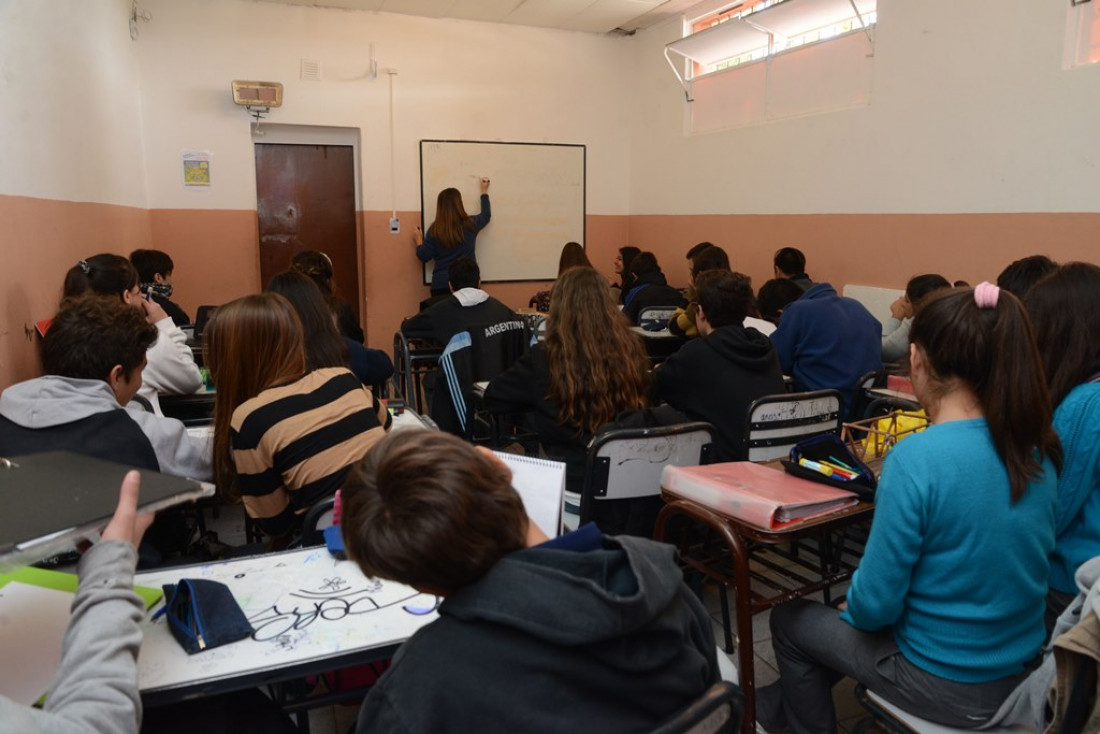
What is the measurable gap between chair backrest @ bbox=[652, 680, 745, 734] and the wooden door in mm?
5876

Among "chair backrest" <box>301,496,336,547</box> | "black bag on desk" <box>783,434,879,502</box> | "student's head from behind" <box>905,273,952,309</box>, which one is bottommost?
"chair backrest" <box>301,496,336,547</box>

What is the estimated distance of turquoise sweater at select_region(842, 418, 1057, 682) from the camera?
1.43m

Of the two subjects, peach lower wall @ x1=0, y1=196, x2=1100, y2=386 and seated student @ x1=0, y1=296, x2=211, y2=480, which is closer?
seated student @ x1=0, y1=296, x2=211, y2=480

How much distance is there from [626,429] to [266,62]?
17.2 feet

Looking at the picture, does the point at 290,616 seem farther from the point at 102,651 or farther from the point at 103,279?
the point at 103,279

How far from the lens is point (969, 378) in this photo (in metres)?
1.48

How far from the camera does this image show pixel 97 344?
1858 millimetres

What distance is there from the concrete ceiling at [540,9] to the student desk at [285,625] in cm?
565

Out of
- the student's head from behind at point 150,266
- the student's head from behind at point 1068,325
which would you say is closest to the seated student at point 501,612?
the student's head from behind at point 1068,325

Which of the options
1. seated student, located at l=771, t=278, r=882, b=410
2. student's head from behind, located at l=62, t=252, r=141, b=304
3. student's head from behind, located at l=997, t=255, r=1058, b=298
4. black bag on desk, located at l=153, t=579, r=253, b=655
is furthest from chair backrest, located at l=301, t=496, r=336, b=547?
seated student, located at l=771, t=278, r=882, b=410

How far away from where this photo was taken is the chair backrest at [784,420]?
2.52 metres

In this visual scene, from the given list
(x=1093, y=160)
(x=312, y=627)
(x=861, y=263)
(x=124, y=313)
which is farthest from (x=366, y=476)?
(x=861, y=263)

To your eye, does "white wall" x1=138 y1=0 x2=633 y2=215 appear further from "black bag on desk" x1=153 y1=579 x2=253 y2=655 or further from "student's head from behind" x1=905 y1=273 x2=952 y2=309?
"black bag on desk" x1=153 y1=579 x2=253 y2=655

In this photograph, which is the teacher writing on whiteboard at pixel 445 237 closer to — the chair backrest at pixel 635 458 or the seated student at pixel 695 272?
the seated student at pixel 695 272
